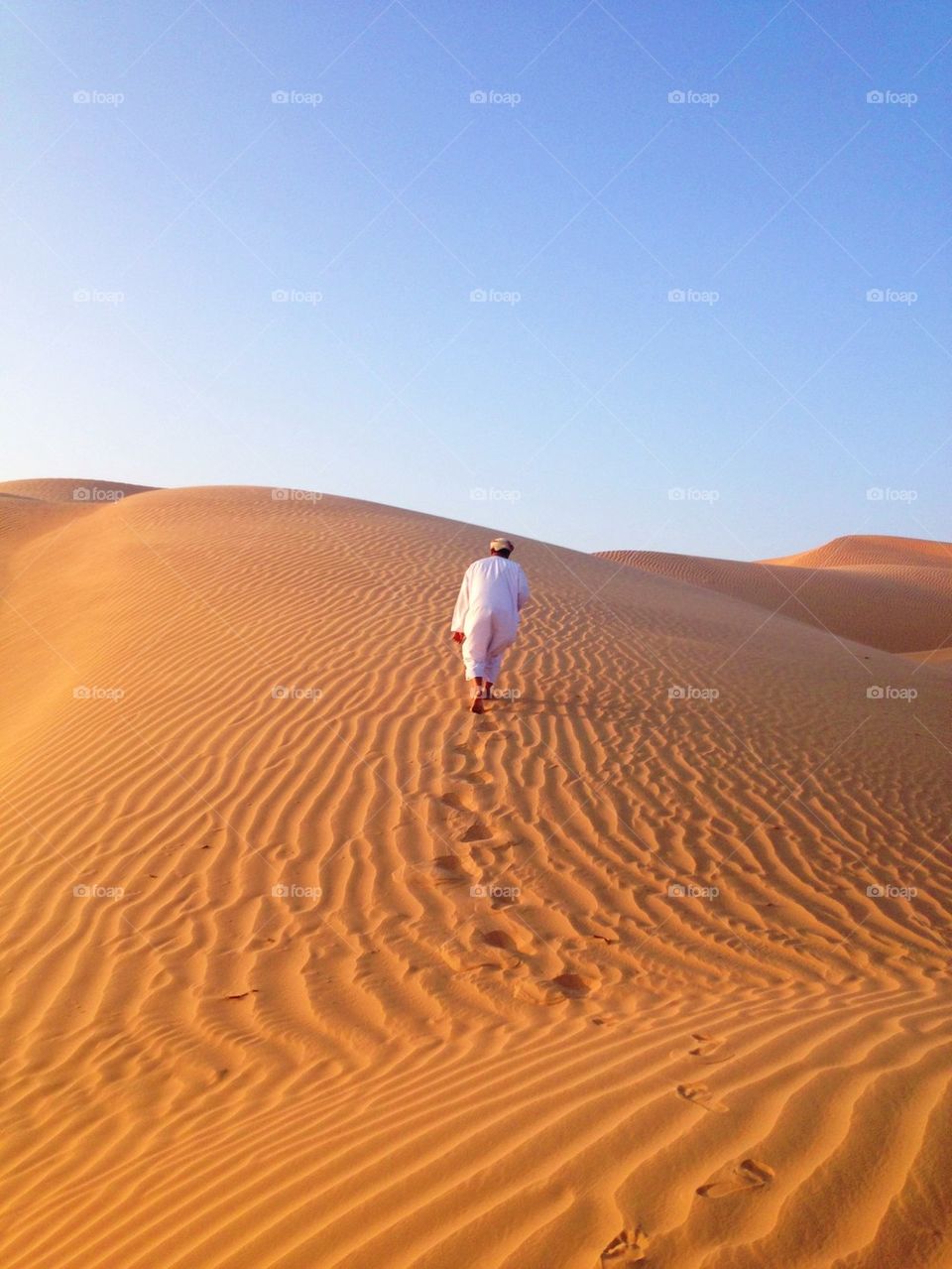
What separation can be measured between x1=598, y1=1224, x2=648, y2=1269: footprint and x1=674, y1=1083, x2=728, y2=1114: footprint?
60 centimetres

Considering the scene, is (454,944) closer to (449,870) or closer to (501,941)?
(501,941)

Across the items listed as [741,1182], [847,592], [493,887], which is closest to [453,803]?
[493,887]

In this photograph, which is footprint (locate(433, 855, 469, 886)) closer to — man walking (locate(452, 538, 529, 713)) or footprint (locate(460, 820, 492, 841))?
footprint (locate(460, 820, 492, 841))

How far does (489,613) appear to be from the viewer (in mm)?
8758

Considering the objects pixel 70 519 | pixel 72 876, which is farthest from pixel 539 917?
pixel 70 519

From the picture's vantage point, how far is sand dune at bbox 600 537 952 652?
32344 millimetres

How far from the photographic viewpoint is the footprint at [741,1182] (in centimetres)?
245

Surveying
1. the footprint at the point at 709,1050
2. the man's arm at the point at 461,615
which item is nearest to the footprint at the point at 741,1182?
the footprint at the point at 709,1050

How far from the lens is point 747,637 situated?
14875 millimetres

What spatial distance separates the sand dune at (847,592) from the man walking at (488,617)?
73.7 feet

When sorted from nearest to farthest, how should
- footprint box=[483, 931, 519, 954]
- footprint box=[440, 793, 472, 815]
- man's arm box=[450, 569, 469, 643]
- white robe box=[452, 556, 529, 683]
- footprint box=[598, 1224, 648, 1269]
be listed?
footprint box=[598, 1224, 648, 1269] → footprint box=[483, 931, 519, 954] → footprint box=[440, 793, 472, 815] → white robe box=[452, 556, 529, 683] → man's arm box=[450, 569, 469, 643]

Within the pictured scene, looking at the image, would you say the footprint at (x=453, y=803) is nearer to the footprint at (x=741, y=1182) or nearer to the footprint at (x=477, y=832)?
the footprint at (x=477, y=832)

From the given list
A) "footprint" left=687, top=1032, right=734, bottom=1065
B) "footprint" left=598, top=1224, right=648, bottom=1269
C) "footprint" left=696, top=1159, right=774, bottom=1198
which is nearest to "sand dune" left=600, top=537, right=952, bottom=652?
"footprint" left=687, top=1032, right=734, bottom=1065

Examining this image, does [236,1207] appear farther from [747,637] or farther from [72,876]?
[747,637]
